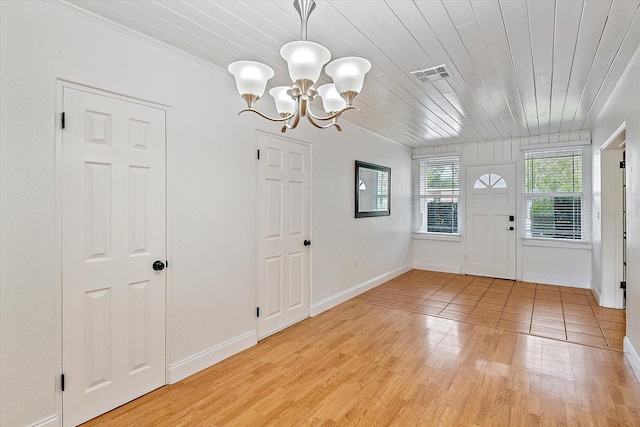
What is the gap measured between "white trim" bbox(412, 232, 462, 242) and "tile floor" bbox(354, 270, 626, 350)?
75 cm

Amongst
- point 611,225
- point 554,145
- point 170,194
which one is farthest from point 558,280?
point 170,194

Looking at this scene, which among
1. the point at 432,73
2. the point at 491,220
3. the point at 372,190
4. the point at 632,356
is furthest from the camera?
the point at 491,220

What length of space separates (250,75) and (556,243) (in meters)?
5.72

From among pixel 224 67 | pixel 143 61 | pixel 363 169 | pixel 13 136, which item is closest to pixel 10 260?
pixel 13 136

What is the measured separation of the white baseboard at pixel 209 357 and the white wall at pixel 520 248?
4431 mm

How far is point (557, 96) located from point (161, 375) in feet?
14.9

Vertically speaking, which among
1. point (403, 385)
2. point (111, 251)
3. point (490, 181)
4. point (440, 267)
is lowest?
point (403, 385)

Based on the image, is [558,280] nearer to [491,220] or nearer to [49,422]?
[491,220]

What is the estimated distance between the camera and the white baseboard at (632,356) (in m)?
2.49

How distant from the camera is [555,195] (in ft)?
17.7

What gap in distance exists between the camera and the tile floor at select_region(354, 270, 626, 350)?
346cm

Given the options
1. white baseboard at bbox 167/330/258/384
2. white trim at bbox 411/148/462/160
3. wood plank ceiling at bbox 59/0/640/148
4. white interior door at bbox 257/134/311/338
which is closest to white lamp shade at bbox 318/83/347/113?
wood plank ceiling at bbox 59/0/640/148

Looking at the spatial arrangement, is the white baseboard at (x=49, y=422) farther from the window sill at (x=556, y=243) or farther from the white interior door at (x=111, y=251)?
the window sill at (x=556, y=243)

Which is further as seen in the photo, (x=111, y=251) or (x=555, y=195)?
(x=555, y=195)
